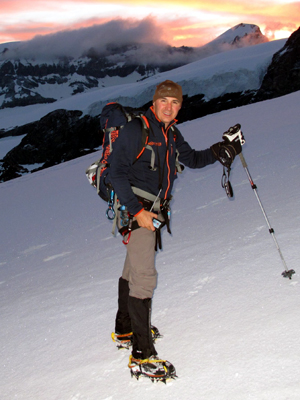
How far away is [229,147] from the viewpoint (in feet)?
10.1

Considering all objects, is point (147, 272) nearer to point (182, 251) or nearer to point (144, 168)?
point (144, 168)

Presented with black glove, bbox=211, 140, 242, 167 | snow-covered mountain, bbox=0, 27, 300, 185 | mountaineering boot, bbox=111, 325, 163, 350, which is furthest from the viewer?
snow-covered mountain, bbox=0, 27, 300, 185

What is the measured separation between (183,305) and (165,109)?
1.65 m

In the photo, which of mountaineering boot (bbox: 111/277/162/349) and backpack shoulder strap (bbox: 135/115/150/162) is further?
mountaineering boot (bbox: 111/277/162/349)

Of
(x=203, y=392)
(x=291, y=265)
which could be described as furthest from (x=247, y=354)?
(x=291, y=265)

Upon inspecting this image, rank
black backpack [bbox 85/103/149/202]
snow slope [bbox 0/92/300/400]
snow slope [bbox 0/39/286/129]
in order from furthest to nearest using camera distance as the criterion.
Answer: snow slope [bbox 0/39/286/129], black backpack [bbox 85/103/149/202], snow slope [bbox 0/92/300/400]

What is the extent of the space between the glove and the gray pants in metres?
0.98

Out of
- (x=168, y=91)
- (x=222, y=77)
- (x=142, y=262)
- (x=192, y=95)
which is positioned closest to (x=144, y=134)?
(x=168, y=91)

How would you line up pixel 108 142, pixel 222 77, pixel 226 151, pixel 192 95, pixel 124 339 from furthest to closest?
1. pixel 192 95
2. pixel 222 77
3. pixel 108 142
4. pixel 226 151
5. pixel 124 339

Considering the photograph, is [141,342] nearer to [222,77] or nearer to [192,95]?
[222,77]

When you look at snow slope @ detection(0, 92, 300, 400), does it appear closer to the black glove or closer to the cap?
the black glove

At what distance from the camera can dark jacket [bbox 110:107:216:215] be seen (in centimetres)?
248

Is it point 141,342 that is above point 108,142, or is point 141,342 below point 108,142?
below

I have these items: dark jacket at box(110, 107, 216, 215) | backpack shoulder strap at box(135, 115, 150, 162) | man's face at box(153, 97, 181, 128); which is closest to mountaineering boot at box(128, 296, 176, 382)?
dark jacket at box(110, 107, 216, 215)
